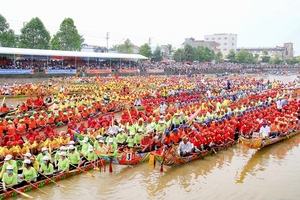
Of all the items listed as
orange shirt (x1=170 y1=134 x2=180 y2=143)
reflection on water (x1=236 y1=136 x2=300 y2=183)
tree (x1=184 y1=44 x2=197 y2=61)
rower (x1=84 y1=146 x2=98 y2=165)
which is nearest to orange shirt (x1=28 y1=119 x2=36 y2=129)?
rower (x1=84 y1=146 x2=98 y2=165)

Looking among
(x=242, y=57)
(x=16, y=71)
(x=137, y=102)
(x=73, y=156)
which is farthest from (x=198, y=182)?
(x=242, y=57)

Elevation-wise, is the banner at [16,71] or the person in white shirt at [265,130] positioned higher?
the banner at [16,71]

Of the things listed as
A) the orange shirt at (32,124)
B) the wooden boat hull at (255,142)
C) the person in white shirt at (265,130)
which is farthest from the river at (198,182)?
the orange shirt at (32,124)

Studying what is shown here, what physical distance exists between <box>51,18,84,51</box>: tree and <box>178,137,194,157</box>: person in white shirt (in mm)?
45102

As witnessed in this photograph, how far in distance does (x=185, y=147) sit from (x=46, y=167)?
15.4 feet

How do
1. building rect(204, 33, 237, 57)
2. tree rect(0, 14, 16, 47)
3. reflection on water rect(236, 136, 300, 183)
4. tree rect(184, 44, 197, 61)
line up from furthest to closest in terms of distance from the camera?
building rect(204, 33, 237, 57) < tree rect(184, 44, 197, 61) < tree rect(0, 14, 16, 47) < reflection on water rect(236, 136, 300, 183)

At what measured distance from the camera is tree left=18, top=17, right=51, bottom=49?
48094 mm

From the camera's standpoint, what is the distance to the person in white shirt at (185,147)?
36.8ft

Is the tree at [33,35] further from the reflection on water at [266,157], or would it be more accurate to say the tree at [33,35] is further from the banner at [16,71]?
the reflection on water at [266,157]

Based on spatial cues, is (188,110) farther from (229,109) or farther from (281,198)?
(281,198)

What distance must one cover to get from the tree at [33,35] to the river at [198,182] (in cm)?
4224

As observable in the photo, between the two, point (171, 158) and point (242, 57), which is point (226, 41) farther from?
point (171, 158)

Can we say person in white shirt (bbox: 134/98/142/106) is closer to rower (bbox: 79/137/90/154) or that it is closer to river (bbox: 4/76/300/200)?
river (bbox: 4/76/300/200)

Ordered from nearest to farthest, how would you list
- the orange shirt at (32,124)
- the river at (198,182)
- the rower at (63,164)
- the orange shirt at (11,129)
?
the river at (198,182) < the rower at (63,164) < the orange shirt at (11,129) < the orange shirt at (32,124)
